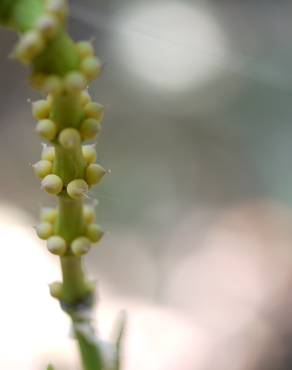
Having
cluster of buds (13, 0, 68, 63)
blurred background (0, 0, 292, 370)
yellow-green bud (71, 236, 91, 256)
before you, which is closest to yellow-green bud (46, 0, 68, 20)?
cluster of buds (13, 0, 68, 63)

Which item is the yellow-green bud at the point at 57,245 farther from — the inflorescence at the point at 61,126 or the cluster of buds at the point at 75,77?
the cluster of buds at the point at 75,77

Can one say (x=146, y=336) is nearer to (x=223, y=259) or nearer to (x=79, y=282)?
(x=223, y=259)

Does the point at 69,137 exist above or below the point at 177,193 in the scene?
below

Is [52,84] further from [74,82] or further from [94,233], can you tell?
[94,233]

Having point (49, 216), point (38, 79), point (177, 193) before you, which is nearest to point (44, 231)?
point (49, 216)

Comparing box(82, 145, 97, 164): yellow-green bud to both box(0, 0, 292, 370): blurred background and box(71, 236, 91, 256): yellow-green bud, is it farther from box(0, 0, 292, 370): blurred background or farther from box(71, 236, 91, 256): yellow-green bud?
box(0, 0, 292, 370): blurred background

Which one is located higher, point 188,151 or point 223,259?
point 188,151

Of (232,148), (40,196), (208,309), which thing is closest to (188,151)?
(232,148)
